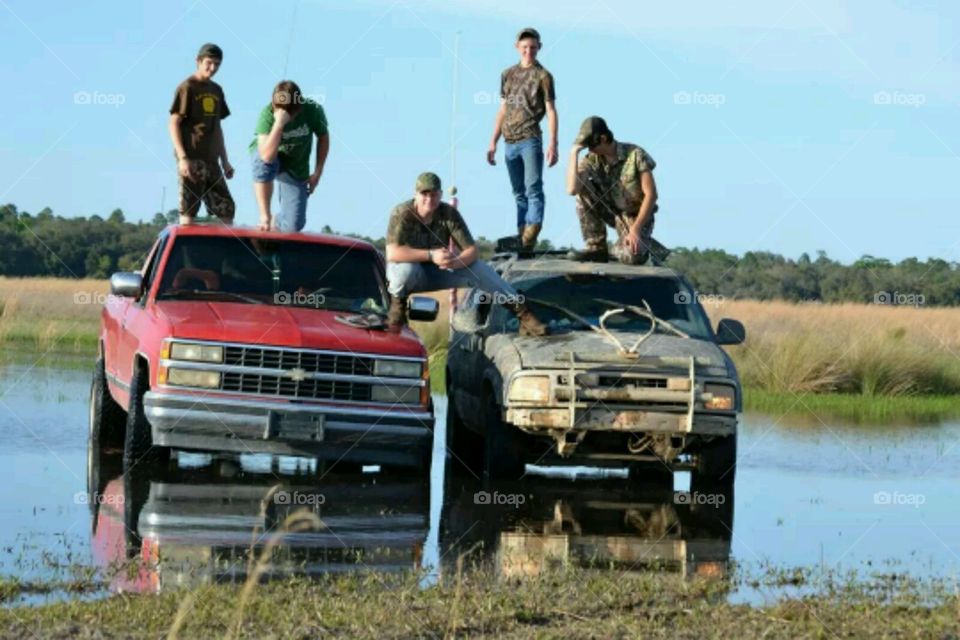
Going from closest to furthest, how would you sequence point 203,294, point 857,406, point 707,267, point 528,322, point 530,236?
1. point 203,294
2. point 528,322
3. point 530,236
4. point 857,406
5. point 707,267

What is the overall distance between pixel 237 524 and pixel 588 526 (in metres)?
2.44

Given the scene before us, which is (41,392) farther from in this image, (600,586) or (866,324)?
(866,324)

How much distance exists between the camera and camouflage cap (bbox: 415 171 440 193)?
15.1 metres

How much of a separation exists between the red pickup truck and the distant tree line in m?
53.3

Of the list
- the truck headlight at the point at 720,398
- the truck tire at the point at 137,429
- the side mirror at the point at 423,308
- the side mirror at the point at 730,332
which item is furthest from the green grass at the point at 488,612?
the side mirror at the point at 730,332

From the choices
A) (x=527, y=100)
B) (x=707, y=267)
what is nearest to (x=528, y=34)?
(x=527, y=100)

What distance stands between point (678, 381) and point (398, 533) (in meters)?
3.19

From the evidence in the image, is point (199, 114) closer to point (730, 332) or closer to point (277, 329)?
point (277, 329)

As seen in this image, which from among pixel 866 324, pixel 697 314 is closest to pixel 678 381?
pixel 697 314

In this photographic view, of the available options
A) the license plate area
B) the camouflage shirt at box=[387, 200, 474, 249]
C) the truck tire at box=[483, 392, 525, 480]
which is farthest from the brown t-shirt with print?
the license plate area

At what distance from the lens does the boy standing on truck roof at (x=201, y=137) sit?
1688 centimetres

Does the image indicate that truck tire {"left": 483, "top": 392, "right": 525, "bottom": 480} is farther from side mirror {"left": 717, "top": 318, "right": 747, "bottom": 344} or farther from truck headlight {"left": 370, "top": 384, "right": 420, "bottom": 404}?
side mirror {"left": 717, "top": 318, "right": 747, "bottom": 344}

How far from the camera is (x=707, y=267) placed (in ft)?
268

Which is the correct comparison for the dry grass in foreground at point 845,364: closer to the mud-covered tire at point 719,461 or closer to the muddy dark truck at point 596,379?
the muddy dark truck at point 596,379
